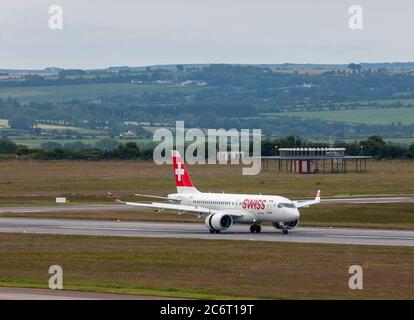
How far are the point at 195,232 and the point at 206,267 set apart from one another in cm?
2533

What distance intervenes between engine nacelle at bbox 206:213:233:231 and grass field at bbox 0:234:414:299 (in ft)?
24.5

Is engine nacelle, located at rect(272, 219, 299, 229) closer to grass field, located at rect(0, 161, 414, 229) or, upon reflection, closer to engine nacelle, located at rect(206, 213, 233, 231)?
engine nacelle, located at rect(206, 213, 233, 231)

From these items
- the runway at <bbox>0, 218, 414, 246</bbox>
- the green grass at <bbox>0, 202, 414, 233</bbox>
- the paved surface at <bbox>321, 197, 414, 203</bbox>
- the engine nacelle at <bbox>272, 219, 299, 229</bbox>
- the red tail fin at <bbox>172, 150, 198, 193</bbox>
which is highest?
the red tail fin at <bbox>172, 150, 198, 193</bbox>

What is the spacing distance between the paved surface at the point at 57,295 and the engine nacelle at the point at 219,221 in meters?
36.0

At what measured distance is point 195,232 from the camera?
91.4 m

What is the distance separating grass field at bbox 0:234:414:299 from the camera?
56438 millimetres

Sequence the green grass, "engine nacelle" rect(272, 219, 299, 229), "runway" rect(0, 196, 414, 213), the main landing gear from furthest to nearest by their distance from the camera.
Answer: "runway" rect(0, 196, 414, 213) → the green grass → the main landing gear → "engine nacelle" rect(272, 219, 299, 229)

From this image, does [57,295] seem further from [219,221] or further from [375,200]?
[375,200]

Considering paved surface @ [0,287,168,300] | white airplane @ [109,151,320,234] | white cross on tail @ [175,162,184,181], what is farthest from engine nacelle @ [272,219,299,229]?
paved surface @ [0,287,168,300]

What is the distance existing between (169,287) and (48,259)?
15.2 meters
